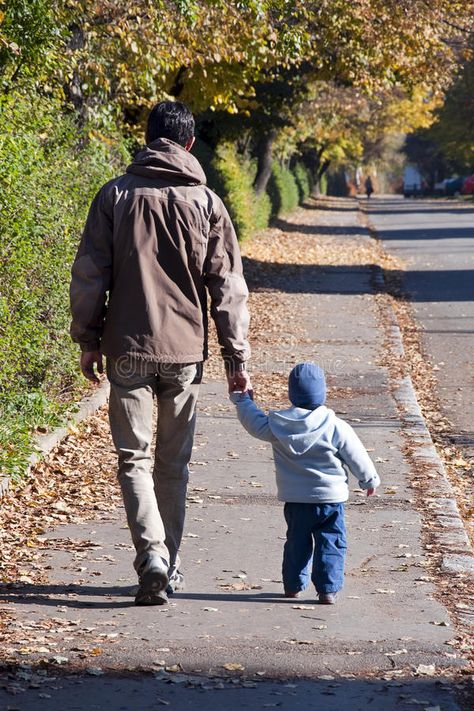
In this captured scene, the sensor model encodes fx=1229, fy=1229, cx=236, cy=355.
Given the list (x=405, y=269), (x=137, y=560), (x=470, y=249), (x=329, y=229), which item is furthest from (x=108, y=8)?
(x=329, y=229)

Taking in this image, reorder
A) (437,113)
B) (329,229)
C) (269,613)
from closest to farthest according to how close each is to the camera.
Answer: (269,613) < (329,229) < (437,113)

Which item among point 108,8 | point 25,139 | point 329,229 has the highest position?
point 108,8

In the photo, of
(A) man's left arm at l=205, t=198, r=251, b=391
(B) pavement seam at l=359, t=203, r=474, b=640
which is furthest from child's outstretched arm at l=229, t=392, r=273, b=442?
(B) pavement seam at l=359, t=203, r=474, b=640

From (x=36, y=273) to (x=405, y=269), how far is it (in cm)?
1773

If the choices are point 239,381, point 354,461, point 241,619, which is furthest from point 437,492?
point 241,619

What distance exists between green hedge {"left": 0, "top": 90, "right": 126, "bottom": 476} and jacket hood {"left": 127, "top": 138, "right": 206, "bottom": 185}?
6.67ft

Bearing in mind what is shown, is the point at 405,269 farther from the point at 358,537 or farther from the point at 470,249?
the point at 358,537

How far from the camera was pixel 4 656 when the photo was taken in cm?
456

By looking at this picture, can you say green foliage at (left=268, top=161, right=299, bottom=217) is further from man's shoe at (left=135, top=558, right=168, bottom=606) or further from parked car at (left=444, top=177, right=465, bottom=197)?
man's shoe at (left=135, top=558, right=168, bottom=606)

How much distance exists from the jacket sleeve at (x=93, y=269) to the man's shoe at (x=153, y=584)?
3.40ft

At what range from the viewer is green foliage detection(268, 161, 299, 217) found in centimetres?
4307

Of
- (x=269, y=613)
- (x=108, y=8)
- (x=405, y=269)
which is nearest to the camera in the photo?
(x=269, y=613)

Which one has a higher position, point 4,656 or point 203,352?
point 203,352

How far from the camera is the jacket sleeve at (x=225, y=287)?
5340mm
